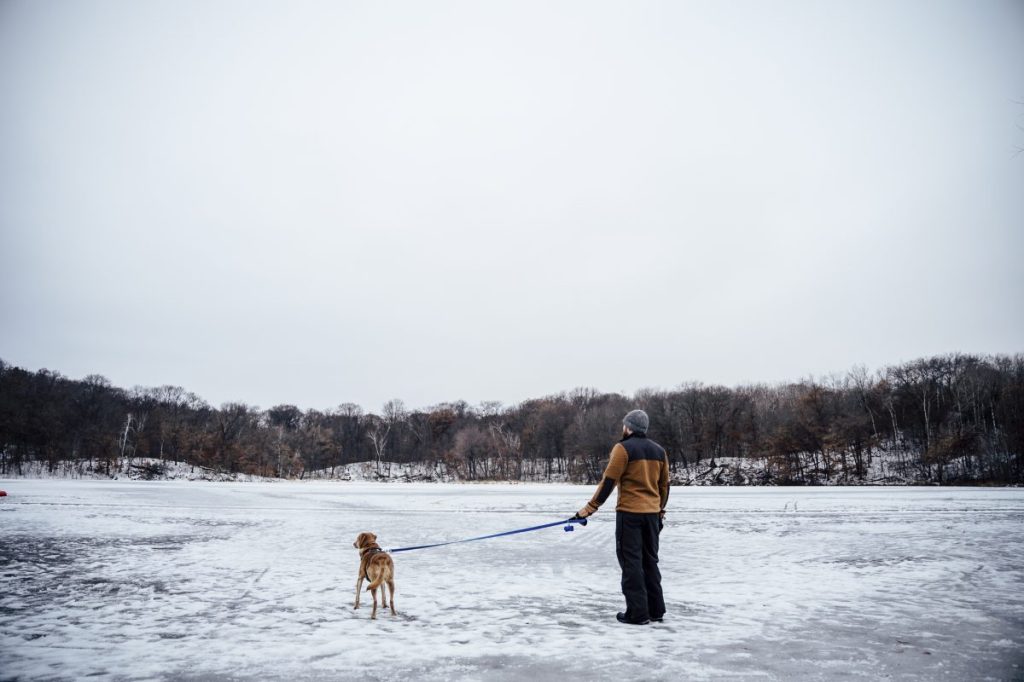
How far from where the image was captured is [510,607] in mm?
6395

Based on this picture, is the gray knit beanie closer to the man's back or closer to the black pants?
the man's back

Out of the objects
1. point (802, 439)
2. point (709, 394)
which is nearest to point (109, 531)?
point (802, 439)

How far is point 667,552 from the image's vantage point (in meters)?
10.2

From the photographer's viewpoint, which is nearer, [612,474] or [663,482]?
[612,474]

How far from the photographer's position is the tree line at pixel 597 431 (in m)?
57.4

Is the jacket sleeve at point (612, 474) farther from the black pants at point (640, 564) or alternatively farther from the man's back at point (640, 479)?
the black pants at point (640, 564)

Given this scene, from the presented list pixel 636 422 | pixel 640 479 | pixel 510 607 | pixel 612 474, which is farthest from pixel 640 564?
pixel 510 607

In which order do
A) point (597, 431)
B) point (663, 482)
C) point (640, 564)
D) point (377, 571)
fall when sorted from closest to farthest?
1. point (640, 564)
2. point (377, 571)
3. point (663, 482)
4. point (597, 431)

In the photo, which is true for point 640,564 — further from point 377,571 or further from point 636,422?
point 377,571

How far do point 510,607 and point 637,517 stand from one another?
1.90 metres

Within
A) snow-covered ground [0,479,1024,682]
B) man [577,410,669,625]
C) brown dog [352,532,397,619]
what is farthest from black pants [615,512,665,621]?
brown dog [352,532,397,619]

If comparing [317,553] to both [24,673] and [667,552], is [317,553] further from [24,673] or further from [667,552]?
[667,552]

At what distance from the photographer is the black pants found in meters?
5.71

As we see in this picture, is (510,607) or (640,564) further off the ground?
(640,564)
